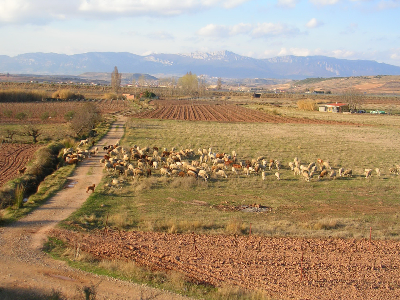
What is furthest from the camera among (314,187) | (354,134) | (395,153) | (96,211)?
(354,134)

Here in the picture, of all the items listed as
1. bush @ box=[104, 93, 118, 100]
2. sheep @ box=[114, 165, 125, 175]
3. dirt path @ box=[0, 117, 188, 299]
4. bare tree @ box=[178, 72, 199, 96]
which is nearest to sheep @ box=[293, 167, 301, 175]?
sheep @ box=[114, 165, 125, 175]

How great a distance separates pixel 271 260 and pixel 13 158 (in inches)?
819

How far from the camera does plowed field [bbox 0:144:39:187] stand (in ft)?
67.2

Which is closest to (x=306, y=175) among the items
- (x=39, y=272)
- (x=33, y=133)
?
(x=39, y=272)

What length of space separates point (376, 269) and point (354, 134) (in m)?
35.7

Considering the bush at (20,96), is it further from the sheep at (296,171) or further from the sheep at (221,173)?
the sheep at (296,171)

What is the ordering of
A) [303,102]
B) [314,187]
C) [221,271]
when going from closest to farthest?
[221,271], [314,187], [303,102]

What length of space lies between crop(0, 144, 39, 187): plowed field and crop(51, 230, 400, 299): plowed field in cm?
1048

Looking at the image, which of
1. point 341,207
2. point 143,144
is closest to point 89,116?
point 143,144

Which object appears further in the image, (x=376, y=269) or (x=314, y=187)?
(x=314, y=187)

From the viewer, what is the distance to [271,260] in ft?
34.9

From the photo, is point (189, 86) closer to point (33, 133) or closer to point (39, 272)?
point (33, 133)

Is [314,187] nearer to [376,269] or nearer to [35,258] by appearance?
[376,269]

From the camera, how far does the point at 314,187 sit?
19547 millimetres
